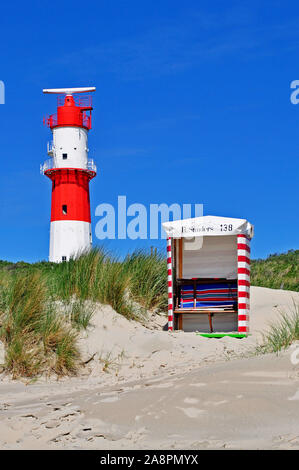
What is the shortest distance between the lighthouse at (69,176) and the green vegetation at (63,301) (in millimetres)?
20542

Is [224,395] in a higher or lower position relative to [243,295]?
lower

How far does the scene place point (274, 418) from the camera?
4902 mm

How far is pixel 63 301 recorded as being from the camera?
34.3ft

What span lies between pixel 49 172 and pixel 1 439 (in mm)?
31298

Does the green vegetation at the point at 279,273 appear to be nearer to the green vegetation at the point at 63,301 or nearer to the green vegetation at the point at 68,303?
the green vegetation at the point at 68,303

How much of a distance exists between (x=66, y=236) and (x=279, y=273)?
13.3 meters

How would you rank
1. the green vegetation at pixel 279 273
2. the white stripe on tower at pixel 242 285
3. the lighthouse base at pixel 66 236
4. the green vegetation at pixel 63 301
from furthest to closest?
the lighthouse base at pixel 66 236 < the green vegetation at pixel 279 273 < the white stripe on tower at pixel 242 285 < the green vegetation at pixel 63 301

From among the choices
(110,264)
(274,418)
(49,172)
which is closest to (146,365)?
(110,264)

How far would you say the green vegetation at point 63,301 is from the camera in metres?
8.52

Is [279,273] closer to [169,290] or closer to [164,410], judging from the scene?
[169,290]

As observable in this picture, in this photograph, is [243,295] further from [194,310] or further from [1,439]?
[1,439]

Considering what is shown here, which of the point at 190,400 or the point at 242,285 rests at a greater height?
the point at 242,285

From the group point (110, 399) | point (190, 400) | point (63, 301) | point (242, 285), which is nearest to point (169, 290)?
point (242, 285)

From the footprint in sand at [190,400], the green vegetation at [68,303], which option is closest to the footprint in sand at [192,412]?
the footprint in sand at [190,400]
